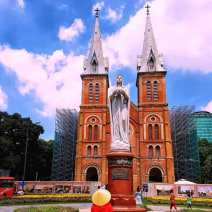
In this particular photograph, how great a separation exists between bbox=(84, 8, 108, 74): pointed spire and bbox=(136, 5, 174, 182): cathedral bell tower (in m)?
6.18

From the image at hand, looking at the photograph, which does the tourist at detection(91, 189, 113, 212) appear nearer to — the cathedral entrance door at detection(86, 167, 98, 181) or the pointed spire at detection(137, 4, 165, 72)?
the cathedral entrance door at detection(86, 167, 98, 181)

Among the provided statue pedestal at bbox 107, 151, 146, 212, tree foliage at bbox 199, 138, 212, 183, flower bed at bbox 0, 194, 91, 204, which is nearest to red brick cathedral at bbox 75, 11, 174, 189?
tree foliage at bbox 199, 138, 212, 183

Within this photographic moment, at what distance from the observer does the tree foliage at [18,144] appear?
32500 millimetres

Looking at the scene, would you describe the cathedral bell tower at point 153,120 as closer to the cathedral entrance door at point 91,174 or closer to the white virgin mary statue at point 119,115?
the cathedral entrance door at point 91,174

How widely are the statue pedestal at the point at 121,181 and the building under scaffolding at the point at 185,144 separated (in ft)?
108

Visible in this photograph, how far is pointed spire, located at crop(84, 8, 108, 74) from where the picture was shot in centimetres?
4159

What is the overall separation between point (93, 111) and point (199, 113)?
82347mm

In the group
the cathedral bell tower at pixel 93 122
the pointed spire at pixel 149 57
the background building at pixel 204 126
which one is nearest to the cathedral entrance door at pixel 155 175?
the cathedral bell tower at pixel 93 122

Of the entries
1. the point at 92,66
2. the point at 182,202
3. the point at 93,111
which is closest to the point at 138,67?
the point at 92,66

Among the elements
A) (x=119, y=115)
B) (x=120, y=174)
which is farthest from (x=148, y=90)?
(x=120, y=174)

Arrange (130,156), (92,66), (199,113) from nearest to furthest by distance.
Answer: (130,156) → (92,66) → (199,113)

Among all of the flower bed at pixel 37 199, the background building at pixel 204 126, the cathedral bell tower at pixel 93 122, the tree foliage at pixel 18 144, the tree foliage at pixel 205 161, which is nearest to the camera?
the flower bed at pixel 37 199

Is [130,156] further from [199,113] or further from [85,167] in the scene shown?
[199,113]

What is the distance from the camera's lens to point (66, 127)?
43844 mm
